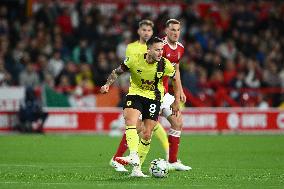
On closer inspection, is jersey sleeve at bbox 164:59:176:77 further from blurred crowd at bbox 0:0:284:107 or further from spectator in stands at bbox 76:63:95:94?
spectator in stands at bbox 76:63:95:94

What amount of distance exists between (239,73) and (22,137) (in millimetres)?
7716

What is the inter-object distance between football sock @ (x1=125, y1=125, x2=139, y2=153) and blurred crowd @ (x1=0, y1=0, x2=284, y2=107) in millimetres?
11344

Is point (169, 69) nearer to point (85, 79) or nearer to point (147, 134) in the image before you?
point (147, 134)

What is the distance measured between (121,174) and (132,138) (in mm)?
897

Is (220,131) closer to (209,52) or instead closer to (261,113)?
(261,113)

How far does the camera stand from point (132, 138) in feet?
38.4

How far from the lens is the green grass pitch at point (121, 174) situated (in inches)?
437

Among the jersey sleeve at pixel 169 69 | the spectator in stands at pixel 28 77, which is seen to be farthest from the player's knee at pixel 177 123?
the spectator in stands at pixel 28 77

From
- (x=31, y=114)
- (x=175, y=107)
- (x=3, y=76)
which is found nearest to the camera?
(x=175, y=107)

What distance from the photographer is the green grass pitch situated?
1109 centimetres

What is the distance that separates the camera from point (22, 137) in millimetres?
20844

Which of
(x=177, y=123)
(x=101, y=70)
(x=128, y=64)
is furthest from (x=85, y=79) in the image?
(x=128, y=64)

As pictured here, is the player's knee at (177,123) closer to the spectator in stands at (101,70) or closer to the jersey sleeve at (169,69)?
the jersey sleeve at (169,69)

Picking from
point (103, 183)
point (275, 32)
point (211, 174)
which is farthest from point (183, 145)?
point (275, 32)
